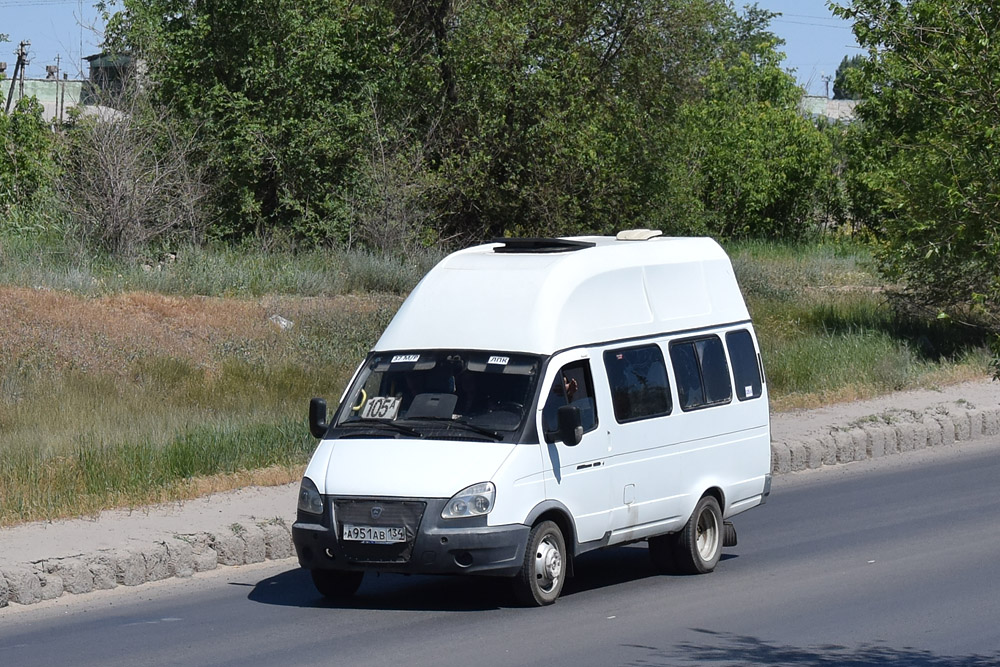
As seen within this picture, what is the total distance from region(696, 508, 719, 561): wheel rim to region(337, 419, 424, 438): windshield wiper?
8.62 ft

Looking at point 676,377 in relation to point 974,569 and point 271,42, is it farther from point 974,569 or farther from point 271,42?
point 271,42

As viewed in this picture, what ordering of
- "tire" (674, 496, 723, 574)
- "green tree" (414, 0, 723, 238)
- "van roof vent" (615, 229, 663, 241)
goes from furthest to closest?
"green tree" (414, 0, 723, 238) < "van roof vent" (615, 229, 663, 241) < "tire" (674, 496, 723, 574)

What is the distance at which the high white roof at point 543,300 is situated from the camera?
948 centimetres

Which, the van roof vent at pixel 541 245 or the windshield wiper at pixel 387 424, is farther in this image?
the van roof vent at pixel 541 245

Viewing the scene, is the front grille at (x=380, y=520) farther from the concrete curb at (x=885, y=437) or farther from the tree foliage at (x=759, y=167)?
the tree foliage at (x=759, y=167)

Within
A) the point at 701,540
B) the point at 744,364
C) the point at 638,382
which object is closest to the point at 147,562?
the point at 638,382

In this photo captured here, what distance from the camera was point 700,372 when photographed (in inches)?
419

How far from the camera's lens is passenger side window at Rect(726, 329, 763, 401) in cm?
1108

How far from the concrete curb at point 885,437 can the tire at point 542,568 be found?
6.67 metres

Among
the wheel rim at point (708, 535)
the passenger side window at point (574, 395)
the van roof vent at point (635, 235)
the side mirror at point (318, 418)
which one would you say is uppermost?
the van roof vent at point (635, 235)

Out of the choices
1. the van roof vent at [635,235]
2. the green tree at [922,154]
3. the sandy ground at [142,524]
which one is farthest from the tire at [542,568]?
the green tree at [922,154]

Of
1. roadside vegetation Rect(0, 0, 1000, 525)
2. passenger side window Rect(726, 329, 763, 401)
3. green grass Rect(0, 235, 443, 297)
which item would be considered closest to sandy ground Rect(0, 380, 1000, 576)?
passenger side window Rect(726, 329, 763, 401)

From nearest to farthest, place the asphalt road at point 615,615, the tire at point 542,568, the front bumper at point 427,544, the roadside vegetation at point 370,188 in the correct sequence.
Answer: the asphalt road at point 615,615
the front bumper at point 427,544
the tire at point 542,568
the roadside vegetation at point 370,188

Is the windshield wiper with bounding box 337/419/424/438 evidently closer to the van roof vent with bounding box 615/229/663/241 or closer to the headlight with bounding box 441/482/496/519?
the headlight with bounding box 441/482/496/519
